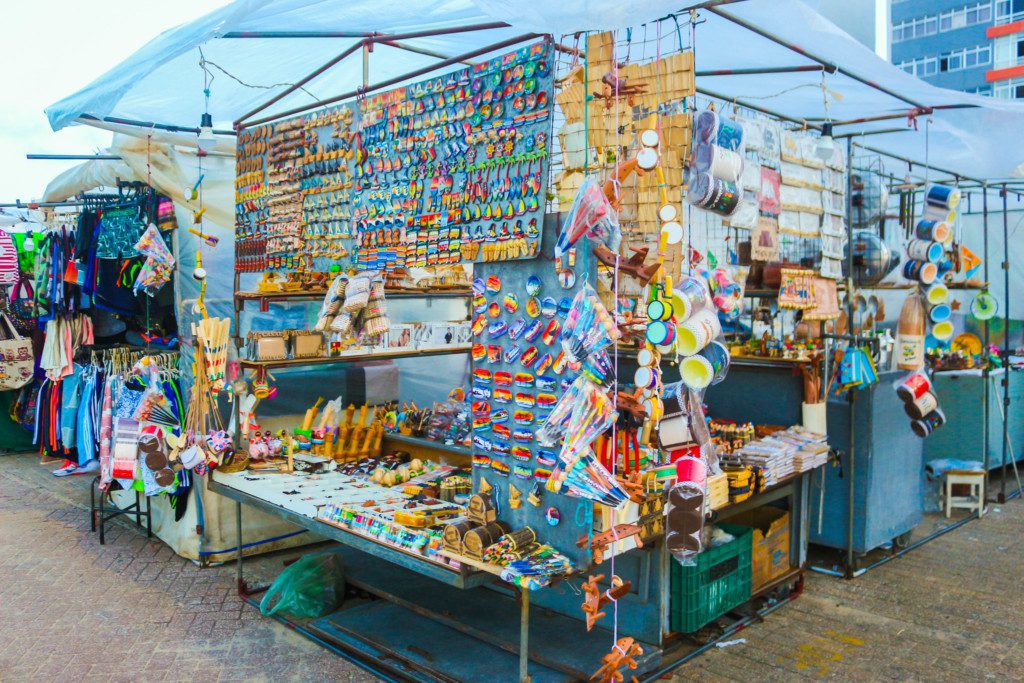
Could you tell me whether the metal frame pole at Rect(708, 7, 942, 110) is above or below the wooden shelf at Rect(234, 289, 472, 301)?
above

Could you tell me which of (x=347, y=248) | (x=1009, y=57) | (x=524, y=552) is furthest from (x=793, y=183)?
(x=1009, y=57)

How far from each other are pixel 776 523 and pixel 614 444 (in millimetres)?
2601

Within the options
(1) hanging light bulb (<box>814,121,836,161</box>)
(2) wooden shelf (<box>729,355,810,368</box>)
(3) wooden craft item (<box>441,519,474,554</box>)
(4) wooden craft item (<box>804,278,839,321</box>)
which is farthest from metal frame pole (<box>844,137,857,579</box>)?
(3) wooden craft item (<box>441,519,474,554</box>)

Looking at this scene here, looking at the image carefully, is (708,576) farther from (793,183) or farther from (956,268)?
(956,268)

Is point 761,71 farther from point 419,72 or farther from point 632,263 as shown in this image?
point 632,263

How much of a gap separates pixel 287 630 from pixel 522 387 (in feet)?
8.30

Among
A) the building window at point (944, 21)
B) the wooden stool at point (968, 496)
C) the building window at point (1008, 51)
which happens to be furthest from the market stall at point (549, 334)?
the building window at point (944, 21)

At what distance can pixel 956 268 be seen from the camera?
6.67 meters

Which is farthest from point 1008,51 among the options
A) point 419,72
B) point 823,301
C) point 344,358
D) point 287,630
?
point 287,630

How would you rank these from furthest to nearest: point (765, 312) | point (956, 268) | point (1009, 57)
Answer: point (1009, 57) → point (765, 312) → point (956, 268)

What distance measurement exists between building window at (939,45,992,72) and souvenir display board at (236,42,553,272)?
3547cm

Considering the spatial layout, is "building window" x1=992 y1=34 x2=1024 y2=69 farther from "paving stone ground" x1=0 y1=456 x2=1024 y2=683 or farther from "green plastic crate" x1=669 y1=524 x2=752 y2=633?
"green plastic crate" x1=669 y1=524 x2=752 y2=633

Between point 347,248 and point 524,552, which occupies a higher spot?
point 347,248

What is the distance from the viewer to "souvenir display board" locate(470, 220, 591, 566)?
11.3 ft
